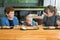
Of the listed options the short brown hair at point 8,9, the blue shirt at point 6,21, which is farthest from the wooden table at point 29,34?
the short brown hair at point 8,9

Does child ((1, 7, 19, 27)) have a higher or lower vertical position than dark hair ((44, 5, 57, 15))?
lower

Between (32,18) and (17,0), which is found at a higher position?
(17,0)

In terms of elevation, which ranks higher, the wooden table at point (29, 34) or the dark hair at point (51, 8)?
the dark hair at point (51, 8)

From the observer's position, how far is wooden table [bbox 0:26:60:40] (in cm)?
128

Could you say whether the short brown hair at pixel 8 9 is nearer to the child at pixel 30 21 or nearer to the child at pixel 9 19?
the child at pixel 9 19

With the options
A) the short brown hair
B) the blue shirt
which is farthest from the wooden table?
the short brown hair

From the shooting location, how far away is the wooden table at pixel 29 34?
1280 mm

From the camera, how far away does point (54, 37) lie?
1.29 meters

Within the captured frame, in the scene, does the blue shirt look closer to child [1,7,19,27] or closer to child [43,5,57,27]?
child [1,7,19,27]

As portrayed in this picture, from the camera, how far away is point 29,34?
134cm

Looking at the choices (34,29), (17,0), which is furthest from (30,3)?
(34,29)

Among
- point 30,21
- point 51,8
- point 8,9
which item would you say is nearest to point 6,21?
point 8,9

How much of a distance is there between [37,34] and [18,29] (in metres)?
0.24

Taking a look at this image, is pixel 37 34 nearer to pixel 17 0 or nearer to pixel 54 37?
pixel 54 37
